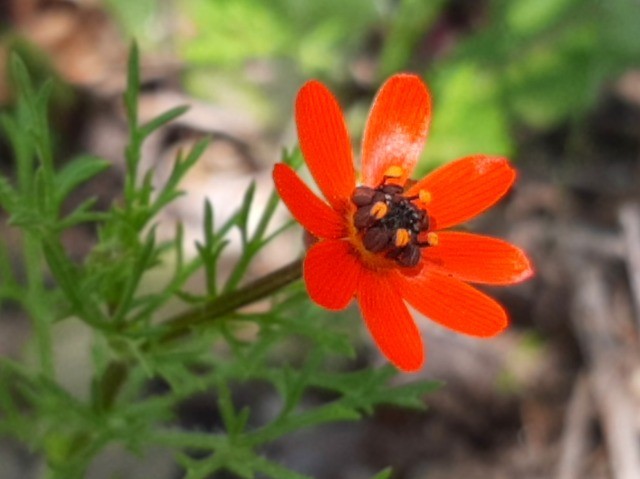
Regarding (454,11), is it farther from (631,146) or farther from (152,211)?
(152,211)

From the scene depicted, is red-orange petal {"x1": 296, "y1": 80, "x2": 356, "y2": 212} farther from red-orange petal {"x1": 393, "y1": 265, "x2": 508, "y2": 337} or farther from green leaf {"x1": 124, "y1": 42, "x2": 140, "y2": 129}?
green leaf {"x1": 124, "y1": 42, "x2": 140, "y2": 129}

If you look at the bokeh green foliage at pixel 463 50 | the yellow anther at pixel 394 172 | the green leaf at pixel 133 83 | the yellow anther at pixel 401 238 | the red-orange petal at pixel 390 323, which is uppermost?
the bokeh green foliage at pixel 463 50

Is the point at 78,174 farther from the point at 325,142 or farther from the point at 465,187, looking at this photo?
the point at 465,187

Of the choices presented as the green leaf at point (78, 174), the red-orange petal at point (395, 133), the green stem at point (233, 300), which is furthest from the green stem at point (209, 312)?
the green leaf at point (78, 174)

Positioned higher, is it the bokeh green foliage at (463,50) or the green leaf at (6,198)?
the bokeh green foliage at (463,50)

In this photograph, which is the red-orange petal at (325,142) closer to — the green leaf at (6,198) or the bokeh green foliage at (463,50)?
the green leaf at (6,198)

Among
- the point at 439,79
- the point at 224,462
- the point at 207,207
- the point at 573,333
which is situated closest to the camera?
the point at 207,207

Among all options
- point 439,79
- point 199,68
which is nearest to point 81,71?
point 199,68
